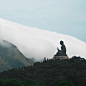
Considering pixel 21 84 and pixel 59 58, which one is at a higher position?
pixel 59 58

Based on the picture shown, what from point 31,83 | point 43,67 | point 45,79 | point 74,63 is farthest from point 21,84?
point 74,63

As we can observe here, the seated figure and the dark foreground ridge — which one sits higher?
the seated figure

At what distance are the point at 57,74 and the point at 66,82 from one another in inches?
687

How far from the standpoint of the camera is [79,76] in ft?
325

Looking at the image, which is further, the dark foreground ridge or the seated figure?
the seated figure

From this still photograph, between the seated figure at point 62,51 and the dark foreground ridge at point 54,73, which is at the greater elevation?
the seated figure at point 62,51

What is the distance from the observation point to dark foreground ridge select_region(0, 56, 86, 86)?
94500 mm

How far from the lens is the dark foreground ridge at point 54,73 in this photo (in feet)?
310

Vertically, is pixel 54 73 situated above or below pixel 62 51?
below

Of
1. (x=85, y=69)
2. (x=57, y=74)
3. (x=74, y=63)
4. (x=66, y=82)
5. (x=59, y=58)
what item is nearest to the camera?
(x=66, y=82)

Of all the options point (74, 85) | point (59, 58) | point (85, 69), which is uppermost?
point (59, 58)

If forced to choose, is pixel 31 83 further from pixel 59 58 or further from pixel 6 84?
pixel 59 58

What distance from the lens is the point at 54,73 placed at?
4146 inches

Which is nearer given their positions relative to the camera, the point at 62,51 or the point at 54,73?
the point at 54,73
